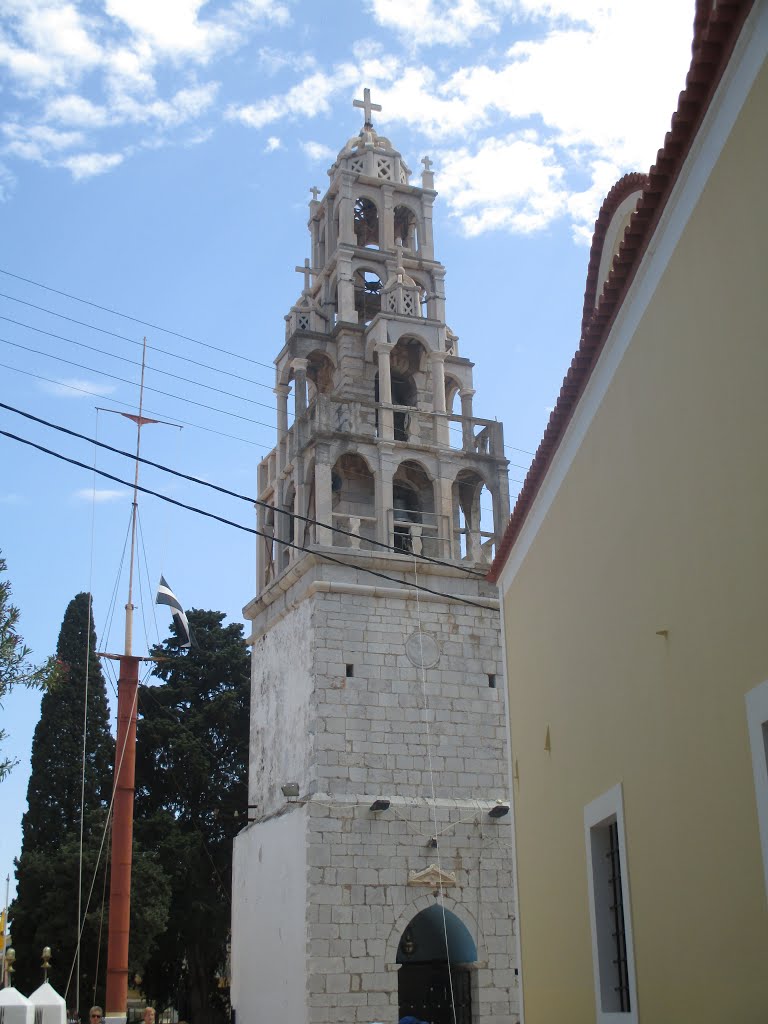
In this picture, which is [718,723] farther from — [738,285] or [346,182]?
[346,182]

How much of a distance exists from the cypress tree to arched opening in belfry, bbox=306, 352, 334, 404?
331 inches

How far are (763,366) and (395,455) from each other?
615 inches

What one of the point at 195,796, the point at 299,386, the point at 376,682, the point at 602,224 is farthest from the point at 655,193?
the point at 195,796

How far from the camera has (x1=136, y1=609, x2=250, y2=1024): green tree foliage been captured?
30.6m

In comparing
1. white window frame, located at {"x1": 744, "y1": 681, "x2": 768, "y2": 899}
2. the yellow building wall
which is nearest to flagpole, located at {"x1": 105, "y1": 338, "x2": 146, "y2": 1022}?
the yellow building wall

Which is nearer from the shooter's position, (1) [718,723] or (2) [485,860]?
(1) [718,723]

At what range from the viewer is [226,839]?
3250 cm

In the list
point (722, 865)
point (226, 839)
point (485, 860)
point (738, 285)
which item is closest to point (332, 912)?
point (485, 860)

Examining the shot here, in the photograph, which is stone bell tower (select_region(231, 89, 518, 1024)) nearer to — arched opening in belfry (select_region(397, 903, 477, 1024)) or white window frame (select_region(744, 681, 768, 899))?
arched opening in belfry (select_region(397, 903, 477, 1024))

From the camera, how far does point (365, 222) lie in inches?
981

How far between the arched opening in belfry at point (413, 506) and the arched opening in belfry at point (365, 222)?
546 cm

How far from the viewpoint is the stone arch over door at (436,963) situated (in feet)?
59.6

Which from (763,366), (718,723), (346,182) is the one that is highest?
(346,182)

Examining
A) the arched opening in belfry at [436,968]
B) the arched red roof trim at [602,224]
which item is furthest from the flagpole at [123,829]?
the arched red roof trim at [602,224]
